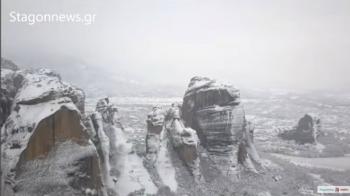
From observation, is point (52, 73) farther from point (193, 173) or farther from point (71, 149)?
point (193, 173)

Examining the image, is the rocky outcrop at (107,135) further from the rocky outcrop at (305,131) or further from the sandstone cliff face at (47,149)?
the rocky outcrop at (305,131)

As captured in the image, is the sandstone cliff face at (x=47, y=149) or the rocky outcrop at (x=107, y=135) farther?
the rocky outcrop at (x=107, y=135)

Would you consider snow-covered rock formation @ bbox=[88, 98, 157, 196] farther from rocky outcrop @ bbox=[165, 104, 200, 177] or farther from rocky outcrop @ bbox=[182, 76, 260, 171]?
rocky outcrop @ bbox=[182, 76, 260, 171]

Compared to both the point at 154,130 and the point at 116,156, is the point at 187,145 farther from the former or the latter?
the point at 116,156

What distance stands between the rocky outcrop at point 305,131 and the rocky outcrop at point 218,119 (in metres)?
2.36

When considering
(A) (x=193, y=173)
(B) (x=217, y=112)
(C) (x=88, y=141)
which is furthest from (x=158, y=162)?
(C) (x=88, y=141)

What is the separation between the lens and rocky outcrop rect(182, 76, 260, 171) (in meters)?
13.3

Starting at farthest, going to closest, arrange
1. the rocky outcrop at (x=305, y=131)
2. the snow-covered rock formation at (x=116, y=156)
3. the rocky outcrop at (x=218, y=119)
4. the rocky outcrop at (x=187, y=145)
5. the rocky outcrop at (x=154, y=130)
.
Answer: the rocky outcrop at (x=305, y=131), the rocky outcrop at (x=218, y=119), the rocky outcrop at (x=154, y=130), the rocky outcrop at (x=187, y=145), the snow-covered rock formation at (x=116, y=156)

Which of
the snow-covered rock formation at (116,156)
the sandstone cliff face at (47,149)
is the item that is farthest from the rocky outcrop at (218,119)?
the sandstone cliff face at (47,149)

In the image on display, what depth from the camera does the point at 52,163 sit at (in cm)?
882

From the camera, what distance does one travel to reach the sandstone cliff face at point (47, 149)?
28.3 feet

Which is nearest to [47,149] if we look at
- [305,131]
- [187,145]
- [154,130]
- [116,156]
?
[116,156]

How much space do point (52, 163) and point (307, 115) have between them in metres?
9.49

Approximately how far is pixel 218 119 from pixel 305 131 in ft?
13.5
